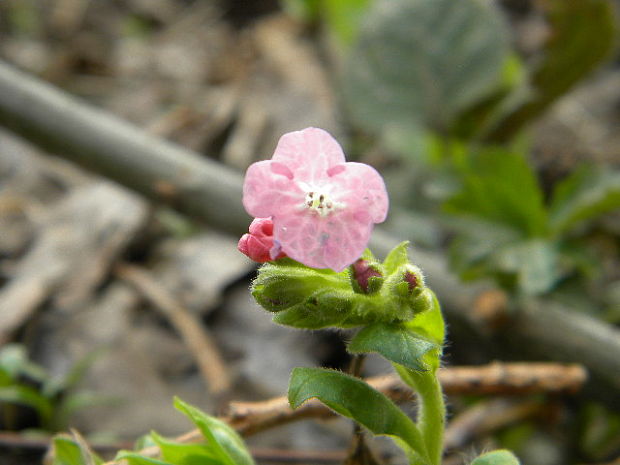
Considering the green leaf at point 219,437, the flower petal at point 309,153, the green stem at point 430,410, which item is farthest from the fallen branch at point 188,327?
the flower petal at point 309,153

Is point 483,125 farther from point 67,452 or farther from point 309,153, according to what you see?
point 67,452

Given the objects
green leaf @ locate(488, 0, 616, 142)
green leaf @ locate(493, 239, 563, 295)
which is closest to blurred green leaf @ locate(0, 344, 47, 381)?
green leaf @ locate(493, 239, 563, 295)

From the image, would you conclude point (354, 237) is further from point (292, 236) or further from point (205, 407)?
point (205, 407)

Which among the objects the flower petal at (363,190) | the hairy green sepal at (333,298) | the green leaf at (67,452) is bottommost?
the green leaf at (67,452)

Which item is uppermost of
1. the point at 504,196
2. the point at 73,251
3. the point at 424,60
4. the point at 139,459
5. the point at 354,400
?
the point at 424,60

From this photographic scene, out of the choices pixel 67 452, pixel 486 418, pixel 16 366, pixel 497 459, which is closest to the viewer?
pixel 497 459

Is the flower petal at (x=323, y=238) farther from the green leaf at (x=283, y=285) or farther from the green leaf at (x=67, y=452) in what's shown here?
the green leaf at (x=67, y=452)

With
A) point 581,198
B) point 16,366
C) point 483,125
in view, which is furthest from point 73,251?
point 581,198

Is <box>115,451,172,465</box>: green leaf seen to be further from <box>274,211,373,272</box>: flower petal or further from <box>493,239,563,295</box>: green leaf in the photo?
<box>493,239,563,295</box>: green leaf
